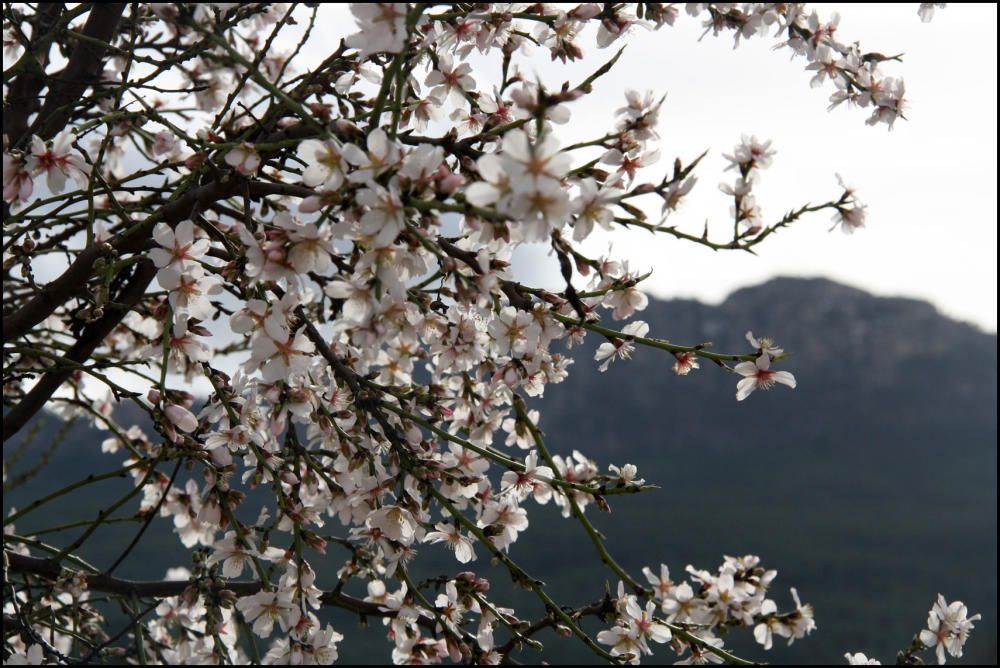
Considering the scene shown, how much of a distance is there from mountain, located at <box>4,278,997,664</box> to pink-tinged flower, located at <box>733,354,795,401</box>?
87.6ft

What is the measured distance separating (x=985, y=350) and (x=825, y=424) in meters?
16.7

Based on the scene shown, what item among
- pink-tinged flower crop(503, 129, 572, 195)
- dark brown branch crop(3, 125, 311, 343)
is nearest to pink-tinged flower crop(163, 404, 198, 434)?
dark brown branch crop(3, 125, 311, 343)

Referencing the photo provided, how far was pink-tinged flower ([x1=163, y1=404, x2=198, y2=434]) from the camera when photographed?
2623 mm

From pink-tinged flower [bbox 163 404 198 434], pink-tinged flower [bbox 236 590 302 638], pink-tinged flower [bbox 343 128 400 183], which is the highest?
pink-tinged flower [bbox 343 128 400 183]

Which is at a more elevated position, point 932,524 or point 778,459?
point 778,459

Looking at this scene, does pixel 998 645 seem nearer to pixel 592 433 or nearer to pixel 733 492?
pixel 733 492

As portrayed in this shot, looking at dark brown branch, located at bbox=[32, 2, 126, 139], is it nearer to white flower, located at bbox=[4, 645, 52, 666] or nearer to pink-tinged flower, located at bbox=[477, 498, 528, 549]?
white flower, located at bbox=[4, 645, 52, 666]

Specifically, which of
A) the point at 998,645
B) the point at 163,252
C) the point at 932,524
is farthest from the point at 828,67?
the point at 932,524

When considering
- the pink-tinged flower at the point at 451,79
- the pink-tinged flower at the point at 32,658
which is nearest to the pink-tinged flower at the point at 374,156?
the pink-tinged flower at the point at 451,79

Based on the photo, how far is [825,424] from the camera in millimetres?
84562

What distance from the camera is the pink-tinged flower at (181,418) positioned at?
262cm

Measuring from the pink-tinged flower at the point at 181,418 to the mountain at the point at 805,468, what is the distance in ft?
86.9

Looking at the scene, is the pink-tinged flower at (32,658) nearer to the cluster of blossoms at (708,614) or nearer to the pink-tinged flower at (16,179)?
the pink-tinged flower at (16,179)

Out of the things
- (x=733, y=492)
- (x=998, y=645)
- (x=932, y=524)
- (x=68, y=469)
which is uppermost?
(x=733, y=492)
